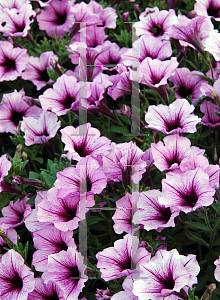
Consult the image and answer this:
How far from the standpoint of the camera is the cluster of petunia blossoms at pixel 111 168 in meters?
0.92

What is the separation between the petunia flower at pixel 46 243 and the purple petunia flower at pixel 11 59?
67cm

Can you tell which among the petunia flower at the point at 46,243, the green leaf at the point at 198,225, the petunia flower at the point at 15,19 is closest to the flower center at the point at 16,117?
the petunia flower at the point at 15,19

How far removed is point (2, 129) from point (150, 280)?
0.81 m

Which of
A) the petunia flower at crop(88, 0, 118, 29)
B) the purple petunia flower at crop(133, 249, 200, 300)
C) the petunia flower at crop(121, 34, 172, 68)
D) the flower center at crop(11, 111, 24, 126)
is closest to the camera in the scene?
the purple petunia flower at crop(133, 249, 200, 300)

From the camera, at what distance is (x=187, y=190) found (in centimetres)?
95

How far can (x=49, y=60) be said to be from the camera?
4.83 ft

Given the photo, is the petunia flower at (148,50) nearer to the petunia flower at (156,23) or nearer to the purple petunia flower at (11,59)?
the petunia flower at (156,23)

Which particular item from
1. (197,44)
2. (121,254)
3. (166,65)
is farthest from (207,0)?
(121,254)

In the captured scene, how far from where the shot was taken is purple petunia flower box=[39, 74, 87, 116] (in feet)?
4.14

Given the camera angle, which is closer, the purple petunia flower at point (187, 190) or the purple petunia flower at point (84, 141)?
the purple petunia flower at point (187, 190)

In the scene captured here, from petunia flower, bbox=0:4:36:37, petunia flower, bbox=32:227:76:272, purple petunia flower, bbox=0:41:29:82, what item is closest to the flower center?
purple petunia flower, bbox=0:41:29:82

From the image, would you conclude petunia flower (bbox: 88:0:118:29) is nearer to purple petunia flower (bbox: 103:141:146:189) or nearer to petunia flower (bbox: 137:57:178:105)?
petunia flower (bbox: 137:57:178:105)

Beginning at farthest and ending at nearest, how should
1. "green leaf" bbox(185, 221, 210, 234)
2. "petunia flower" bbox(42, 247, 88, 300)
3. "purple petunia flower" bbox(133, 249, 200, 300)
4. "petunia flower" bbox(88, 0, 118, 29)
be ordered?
1. "petunia flower" bbox(88, 0, 118, 29)
2. "green leaf" bbox(185, 221, 210, 234)
3. "petunia flower" bbox(42, 247, 88, 300)
4. "purple petunia flower" bbox(133, 249, 200, 300)

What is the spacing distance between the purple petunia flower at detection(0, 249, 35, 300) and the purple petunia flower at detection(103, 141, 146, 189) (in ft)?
1.09
